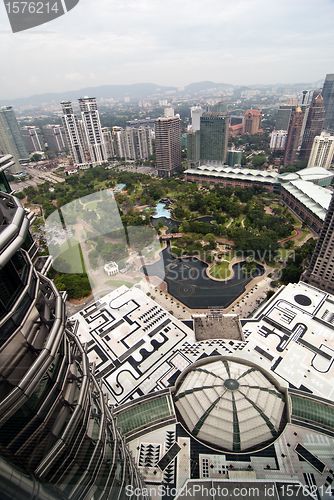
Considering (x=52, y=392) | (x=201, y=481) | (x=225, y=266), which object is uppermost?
(x=52, y=392)

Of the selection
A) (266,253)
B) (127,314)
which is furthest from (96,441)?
(266,253)

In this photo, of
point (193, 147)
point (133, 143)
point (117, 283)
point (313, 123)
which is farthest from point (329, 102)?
point (117, 283)

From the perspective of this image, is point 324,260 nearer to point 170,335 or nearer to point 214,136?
point 170,335

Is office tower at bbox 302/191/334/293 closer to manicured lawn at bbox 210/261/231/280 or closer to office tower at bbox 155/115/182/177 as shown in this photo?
manicured lawn at bbox 210/261/231/280

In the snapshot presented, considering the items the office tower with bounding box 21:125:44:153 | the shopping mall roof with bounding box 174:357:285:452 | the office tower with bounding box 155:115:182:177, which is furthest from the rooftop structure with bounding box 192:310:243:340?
the office tower with bounding box 21:125:44:153

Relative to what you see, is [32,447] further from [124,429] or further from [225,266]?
[225,266]
